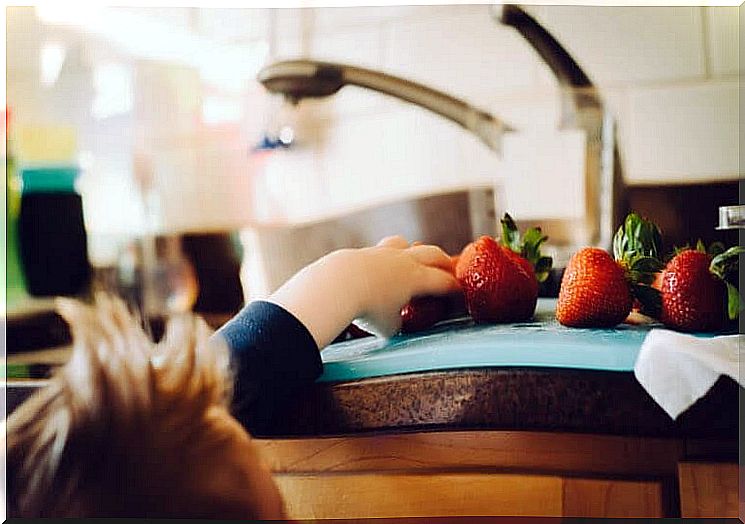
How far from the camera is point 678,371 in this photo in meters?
0.66

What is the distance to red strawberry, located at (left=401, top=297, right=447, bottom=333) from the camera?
0.76m

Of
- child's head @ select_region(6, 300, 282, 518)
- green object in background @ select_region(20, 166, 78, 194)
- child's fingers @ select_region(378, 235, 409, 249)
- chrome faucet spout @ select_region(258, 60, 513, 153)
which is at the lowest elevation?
child's head @ select_region(6, 300, 282, 518)

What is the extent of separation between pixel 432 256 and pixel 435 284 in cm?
3

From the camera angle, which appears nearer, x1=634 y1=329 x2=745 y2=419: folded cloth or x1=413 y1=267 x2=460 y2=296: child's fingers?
x1=634 y1=329 x2=745 y2=419: folded cloth

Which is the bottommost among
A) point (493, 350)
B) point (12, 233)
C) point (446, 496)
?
point (446, 496)

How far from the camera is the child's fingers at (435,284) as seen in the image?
2.47 feet

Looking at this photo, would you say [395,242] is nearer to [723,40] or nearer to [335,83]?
[335,83]

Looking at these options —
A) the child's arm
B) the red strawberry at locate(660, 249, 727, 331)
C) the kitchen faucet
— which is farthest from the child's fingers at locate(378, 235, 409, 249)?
the red strawberry at locate(660, 249, 727, 331)

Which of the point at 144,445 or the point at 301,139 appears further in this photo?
the point at 301,139

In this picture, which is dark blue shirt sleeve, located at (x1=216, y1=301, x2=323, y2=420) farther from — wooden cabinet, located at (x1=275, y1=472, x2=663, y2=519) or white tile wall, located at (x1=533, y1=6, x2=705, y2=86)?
white tile wall, located at (x1=533, y1=6, x2=705, y2=86)

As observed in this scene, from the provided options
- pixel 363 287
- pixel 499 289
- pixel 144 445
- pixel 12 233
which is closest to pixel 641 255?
pixel 499 289

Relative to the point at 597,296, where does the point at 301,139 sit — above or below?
above

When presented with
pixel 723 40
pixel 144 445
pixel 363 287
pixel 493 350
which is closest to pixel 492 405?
pixel 493 350

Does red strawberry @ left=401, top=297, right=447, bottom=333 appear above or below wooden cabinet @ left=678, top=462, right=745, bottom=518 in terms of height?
above
